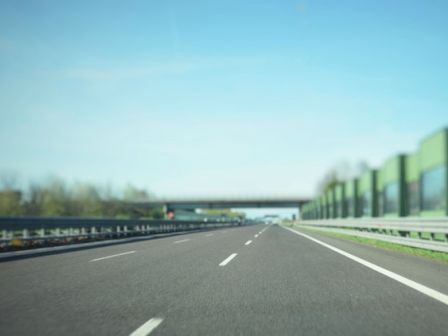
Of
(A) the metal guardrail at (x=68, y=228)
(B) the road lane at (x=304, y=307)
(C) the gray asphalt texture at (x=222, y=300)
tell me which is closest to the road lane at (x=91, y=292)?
(C) the gray asphalt texture at (x=222, y=300)

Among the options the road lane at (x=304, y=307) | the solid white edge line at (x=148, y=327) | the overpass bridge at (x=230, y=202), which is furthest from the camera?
the overpass bridge at (x=230, y=202)

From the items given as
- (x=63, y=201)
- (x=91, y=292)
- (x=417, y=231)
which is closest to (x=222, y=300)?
(x=91, y=292)

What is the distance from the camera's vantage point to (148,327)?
4184mm

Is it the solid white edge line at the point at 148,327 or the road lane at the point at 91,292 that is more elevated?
the solid white edge line at the point at 148,327

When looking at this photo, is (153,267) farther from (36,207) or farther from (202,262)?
(36,207)

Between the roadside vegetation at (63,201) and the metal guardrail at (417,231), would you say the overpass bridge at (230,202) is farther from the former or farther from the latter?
the metal guardrail at (417,231)

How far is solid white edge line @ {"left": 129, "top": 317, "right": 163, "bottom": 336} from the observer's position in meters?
3.97

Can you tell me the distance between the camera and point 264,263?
943 cm

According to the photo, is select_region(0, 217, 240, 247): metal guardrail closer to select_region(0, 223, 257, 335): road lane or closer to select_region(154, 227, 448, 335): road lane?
select_region(0, 223, 257, 335): road lane

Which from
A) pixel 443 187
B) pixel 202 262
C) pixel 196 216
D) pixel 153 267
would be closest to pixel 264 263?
pixel 202 262

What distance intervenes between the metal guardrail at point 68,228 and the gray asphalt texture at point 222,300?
6.82 m

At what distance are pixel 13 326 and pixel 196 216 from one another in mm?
A: 113969

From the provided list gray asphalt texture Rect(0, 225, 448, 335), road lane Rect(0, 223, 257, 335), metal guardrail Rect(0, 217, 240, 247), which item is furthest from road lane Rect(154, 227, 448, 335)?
metal guardrail Rect(0, 217, 240, 247)

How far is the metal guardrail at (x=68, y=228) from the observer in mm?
15250
